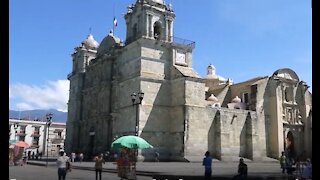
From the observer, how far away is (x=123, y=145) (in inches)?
543

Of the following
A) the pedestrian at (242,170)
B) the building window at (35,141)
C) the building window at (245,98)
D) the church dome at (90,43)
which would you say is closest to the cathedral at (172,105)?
the building window at (245,98)

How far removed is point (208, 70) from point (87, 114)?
20903 mm

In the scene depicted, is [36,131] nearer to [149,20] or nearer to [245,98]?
[149,20]

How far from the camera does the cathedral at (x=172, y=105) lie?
32.4 meters

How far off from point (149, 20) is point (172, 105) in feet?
28.6

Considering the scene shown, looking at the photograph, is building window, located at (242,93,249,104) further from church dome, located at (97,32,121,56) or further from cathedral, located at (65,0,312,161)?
church dome, located at (97,32,121,56)

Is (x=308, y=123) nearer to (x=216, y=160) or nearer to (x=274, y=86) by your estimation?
(x=274, y=86)

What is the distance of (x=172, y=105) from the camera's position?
111 feet

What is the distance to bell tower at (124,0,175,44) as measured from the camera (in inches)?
1316

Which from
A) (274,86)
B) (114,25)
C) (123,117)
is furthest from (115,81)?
(274,86)

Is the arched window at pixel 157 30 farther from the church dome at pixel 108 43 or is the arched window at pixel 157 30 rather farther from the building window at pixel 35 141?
the building window at pixel 35 141

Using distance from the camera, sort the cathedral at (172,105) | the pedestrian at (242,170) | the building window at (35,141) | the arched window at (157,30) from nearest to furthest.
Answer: the pedestrian at (242,170)
the cathedral at (172,105)
the arched window at (157,30)
the building window at (35,141)

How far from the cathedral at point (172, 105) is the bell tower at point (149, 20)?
10cm

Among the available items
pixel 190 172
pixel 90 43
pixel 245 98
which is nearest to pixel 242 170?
pixel 190 172
